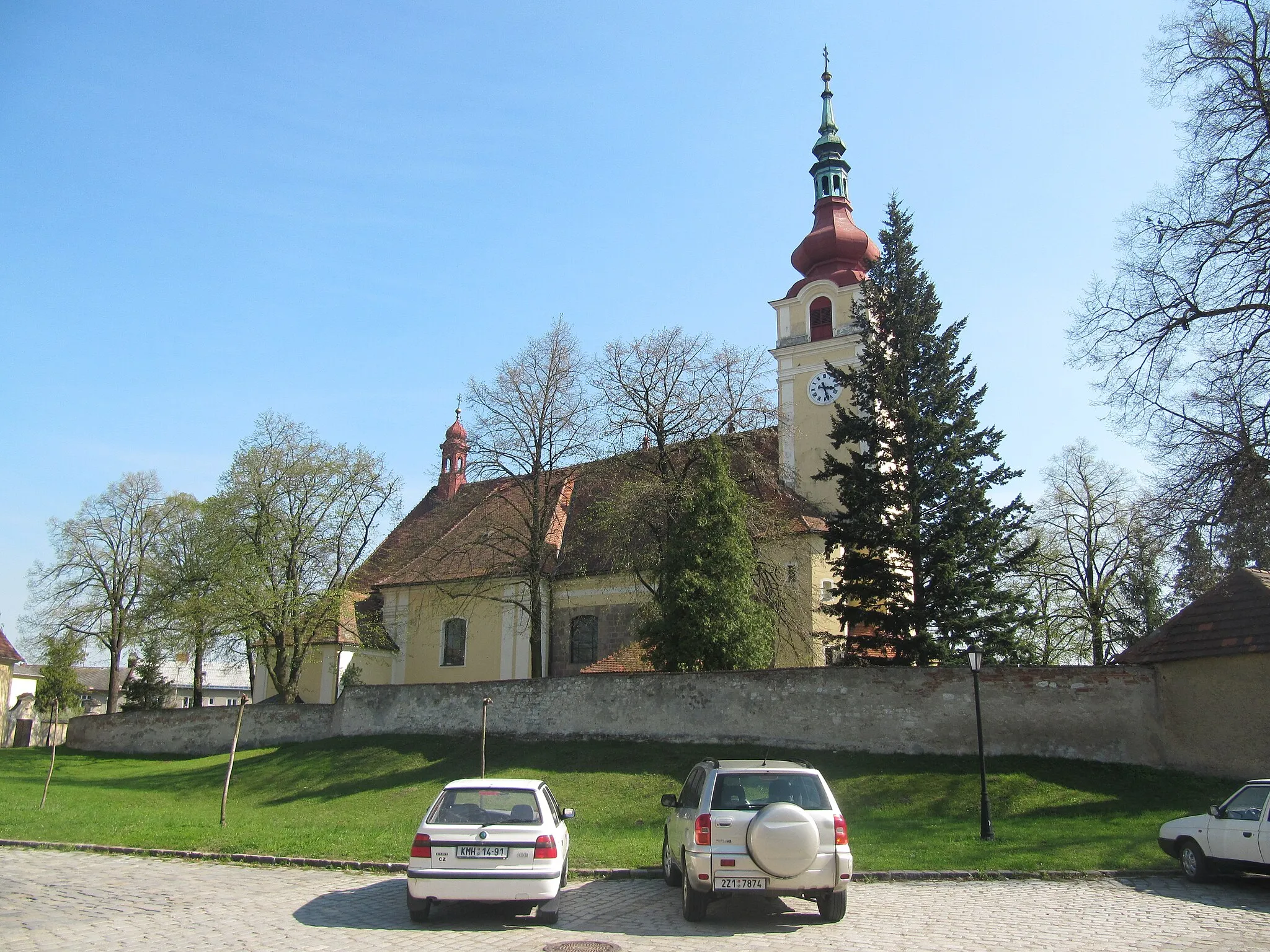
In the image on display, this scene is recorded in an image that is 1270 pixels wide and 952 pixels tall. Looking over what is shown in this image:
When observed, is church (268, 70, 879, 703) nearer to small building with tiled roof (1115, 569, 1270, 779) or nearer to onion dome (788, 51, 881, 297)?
onion dome (788, 51, 881, 297)

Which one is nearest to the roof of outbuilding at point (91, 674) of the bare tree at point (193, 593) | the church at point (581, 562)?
the bare tree at point (193, 593)

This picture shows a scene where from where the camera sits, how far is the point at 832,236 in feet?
117

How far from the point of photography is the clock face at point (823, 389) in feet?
114

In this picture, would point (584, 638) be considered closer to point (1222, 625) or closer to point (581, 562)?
point (581, 562)

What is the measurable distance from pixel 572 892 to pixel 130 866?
19.9 feet

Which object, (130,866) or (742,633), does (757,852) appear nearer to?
(130,866)

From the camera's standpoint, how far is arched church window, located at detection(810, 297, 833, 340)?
35344 mm

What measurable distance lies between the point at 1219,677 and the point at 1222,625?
984mm

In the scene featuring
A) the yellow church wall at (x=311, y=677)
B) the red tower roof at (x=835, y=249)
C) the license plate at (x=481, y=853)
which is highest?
the red tower roof at (x=835, y=249)

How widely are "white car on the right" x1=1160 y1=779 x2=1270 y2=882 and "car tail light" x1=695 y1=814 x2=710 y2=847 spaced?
6.58m

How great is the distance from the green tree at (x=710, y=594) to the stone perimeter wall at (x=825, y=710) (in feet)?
4.19

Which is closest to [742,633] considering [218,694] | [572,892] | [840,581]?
[840,581]

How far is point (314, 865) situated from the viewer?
41.3 feet

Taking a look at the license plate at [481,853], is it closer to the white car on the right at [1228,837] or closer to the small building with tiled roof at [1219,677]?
the white car on the right at [1228,837]
